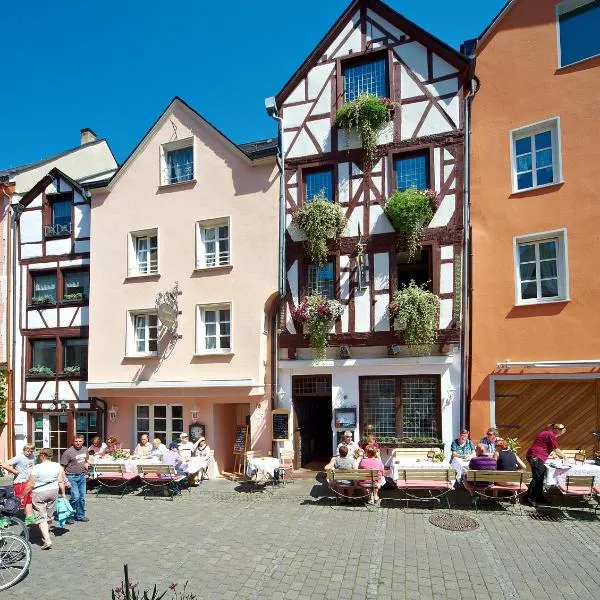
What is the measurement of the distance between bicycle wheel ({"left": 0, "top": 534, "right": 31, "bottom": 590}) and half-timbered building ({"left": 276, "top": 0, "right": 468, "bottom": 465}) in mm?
8076

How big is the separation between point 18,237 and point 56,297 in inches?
114

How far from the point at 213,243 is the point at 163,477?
7.16 meters

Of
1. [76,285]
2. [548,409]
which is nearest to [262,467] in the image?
[548,409]

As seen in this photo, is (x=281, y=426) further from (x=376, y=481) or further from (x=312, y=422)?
(x=376, y=481)

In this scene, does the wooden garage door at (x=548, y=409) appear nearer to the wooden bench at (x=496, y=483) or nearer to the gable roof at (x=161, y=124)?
the wooden bench at (x=496, y=483)

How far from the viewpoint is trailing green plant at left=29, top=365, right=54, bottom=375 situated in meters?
18.0

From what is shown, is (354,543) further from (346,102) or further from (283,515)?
(346,102)

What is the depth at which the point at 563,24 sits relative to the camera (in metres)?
13.1

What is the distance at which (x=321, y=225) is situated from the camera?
13984 mm

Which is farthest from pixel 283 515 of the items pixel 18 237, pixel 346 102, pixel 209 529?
pixel 18 237

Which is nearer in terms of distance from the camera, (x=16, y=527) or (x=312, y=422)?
(x=16, y=527)

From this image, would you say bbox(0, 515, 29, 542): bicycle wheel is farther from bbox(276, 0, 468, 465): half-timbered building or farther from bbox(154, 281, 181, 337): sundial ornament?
bbox(154, 281, 181, 337): sundial ornament

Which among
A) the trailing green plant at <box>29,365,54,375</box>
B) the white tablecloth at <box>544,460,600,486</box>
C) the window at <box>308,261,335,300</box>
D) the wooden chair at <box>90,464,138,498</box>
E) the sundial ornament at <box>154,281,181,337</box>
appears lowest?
the wooden chair at <box>90,464,138,498</box>

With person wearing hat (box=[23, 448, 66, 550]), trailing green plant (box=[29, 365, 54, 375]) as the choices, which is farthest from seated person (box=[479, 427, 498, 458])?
trailing green plant (box=[29, 365, 54, 375])
